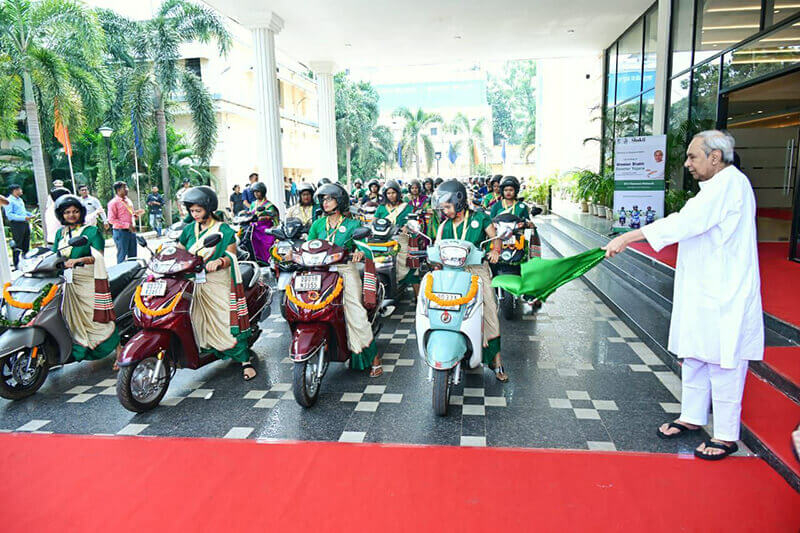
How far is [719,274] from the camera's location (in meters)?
2.99

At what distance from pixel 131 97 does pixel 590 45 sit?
14.4 meters

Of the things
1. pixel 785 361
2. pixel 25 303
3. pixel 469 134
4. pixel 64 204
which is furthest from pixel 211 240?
pixel 469 134

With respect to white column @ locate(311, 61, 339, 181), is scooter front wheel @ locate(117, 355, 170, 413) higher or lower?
lower

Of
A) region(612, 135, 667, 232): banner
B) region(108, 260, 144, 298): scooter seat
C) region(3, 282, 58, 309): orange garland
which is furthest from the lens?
region(612, 135, 667, 232): banner

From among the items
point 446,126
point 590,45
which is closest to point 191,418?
point 590,45

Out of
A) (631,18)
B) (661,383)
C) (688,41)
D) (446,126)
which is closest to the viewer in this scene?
(661,383)

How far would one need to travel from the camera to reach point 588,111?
67.4 feet

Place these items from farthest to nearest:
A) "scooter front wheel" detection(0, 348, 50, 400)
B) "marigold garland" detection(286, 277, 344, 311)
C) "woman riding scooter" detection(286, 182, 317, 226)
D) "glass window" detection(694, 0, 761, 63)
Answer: "woman riding scooter" detection(286, 182, 317, 226) → "glass window" detection(694, 0, 761, 63) → "scooter front wheel" detection(0, 348, 50, 400) → "marigold garland" detection(286, 277, 344, 311)

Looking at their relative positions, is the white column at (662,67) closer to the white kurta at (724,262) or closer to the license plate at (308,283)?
the white kurta at (724,262)

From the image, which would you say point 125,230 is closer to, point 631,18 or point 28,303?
point 28,303

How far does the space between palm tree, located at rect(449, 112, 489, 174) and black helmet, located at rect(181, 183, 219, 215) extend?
37.6 meters

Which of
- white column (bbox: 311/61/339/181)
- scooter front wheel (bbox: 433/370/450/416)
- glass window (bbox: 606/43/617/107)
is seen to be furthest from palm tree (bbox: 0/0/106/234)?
scooter front wheel (bbox: 433/370/450/416)

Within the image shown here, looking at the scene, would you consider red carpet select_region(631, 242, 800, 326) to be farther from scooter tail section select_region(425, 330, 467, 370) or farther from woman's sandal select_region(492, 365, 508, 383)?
scooter tail section select_region(425, 330, 467, 370)

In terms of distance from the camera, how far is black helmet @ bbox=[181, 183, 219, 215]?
439 cm
